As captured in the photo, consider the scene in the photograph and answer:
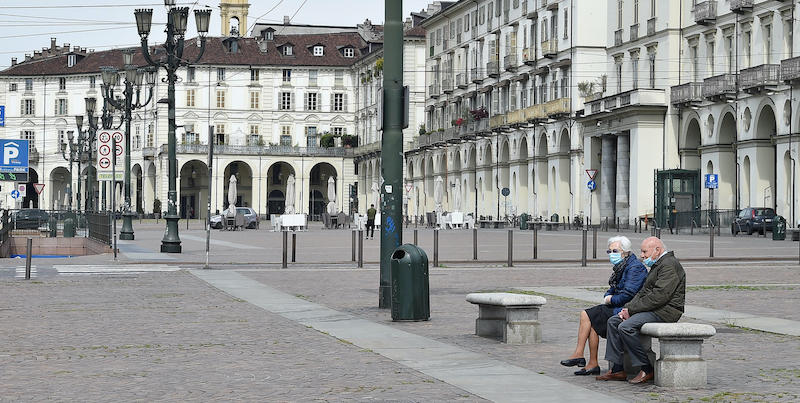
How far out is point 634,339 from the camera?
1110 centimetres

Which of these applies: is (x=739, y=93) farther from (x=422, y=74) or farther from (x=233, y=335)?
(x=422, y=74)

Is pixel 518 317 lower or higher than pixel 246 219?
lower

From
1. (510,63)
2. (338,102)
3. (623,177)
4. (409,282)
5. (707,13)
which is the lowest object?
(409,282)

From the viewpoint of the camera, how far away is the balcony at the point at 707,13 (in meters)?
64.4

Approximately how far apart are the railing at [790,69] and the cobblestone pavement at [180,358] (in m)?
40.9

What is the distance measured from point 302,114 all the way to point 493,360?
124191 millimetres

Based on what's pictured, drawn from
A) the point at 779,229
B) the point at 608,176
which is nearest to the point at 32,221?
the point at 779,229

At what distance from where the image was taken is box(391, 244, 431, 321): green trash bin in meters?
16.3

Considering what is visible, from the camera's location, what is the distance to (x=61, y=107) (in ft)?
466

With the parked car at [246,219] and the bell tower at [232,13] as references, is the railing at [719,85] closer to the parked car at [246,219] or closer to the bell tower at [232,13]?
the parked car at [246,219]

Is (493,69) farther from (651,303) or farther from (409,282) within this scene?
(651,303)

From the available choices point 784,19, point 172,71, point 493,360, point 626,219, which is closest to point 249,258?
point 172,71

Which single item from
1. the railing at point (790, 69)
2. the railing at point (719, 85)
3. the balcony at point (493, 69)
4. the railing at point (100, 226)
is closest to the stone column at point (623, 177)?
the railing at point (719, 85)

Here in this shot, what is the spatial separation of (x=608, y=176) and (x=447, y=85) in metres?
32.7
